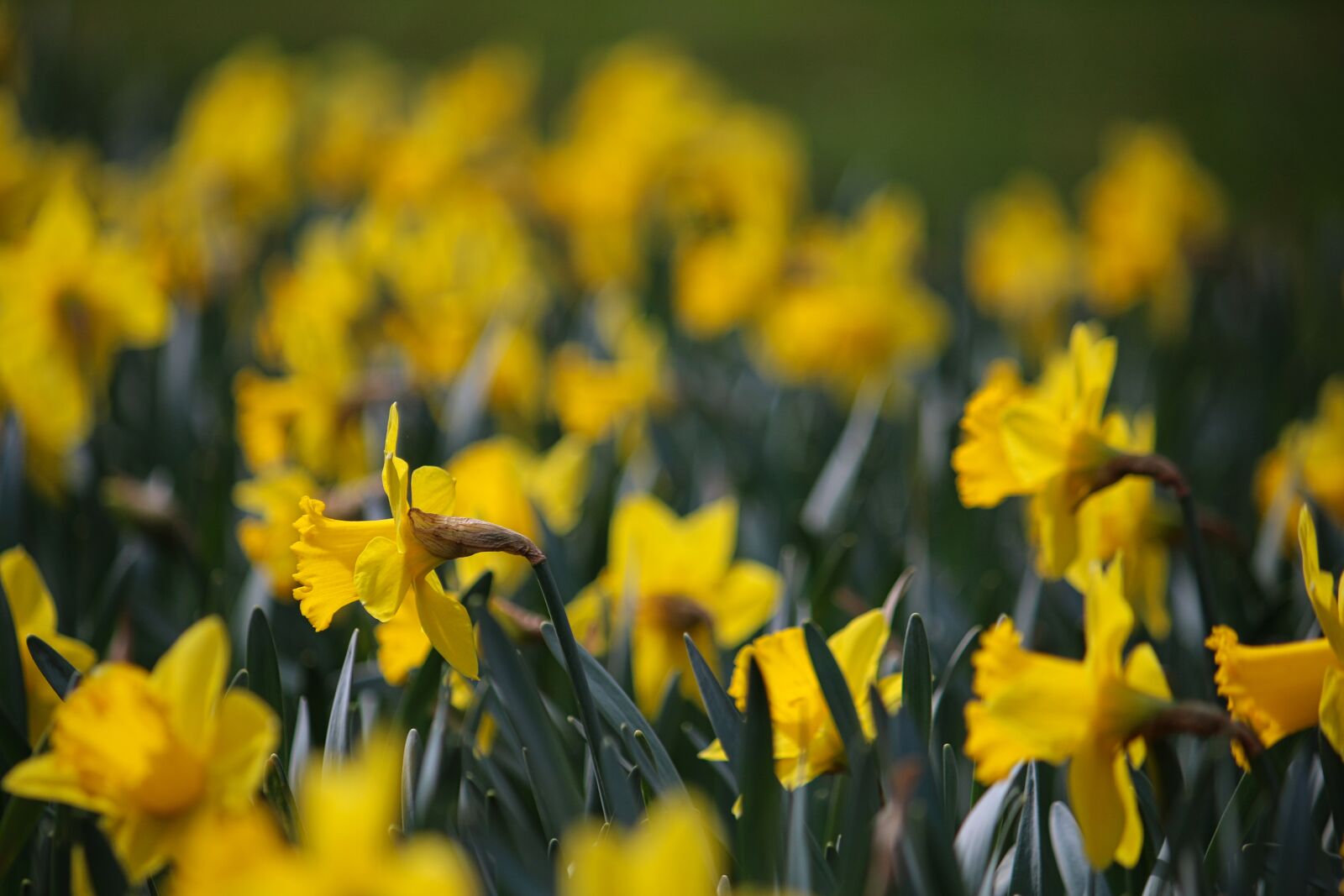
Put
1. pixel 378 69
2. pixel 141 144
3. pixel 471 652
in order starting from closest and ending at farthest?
1. pixel 471 652
2. pixel 141 144
3. pixel 378 69

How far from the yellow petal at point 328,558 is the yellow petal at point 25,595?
1.28ft

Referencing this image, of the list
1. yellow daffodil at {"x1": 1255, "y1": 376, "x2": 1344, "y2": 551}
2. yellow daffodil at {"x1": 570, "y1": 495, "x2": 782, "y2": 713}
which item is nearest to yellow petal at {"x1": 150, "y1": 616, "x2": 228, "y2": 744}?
yellow daffodil at {"x1": 570, "y1": 495, "x2": 782, "y2": 713}

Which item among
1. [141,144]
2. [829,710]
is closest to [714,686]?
[829,710]

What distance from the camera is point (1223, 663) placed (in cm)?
96

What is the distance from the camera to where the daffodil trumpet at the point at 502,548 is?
3.03 ft

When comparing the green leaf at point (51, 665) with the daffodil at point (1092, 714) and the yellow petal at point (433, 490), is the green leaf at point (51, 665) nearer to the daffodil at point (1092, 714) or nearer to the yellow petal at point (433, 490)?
the yellow petal at point (433, 490)

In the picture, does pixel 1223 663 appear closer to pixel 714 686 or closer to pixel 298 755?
pixel 714 686

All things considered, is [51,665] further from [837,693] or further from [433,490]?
[837,693]

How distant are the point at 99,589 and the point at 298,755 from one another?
0.74 meters

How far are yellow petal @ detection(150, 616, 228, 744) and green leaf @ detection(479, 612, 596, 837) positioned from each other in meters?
0.21

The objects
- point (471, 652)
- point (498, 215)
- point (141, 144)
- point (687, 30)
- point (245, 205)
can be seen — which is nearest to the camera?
point (471, 652)

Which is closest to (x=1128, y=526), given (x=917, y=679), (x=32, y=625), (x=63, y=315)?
(x=917, y=679)

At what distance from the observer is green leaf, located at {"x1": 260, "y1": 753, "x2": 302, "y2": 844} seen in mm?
Answer: 951

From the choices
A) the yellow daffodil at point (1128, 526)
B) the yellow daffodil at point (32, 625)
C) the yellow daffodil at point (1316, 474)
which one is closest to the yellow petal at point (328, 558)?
the yellow daffodil at point (32, 625)
